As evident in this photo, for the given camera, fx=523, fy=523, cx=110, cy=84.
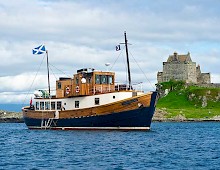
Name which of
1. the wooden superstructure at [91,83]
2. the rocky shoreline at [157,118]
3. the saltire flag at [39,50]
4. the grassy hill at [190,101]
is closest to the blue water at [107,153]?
the wooden superstructure at [91,83]

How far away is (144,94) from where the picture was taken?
6575cm

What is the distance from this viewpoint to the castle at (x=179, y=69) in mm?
186750

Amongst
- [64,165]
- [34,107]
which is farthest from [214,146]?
[34,107]

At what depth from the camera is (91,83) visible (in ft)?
235

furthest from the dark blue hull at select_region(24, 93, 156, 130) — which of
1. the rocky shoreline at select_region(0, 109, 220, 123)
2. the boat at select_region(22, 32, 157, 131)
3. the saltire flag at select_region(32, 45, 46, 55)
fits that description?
the rocky shoreline at select_region(0, 109, 220, 123)

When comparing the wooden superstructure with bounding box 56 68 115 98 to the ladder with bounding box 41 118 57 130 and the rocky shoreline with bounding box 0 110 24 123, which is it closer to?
the ladder with bounding box 41 118 57 130

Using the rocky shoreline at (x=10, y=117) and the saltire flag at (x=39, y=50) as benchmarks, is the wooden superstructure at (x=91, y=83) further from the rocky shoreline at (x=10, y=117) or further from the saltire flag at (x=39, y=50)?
the rocky shoreline at (x=10, y=117)

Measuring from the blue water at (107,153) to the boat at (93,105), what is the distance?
331 cm

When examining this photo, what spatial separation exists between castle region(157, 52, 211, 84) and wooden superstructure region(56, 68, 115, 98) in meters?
115

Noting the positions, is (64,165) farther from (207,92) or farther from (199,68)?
(199,68)

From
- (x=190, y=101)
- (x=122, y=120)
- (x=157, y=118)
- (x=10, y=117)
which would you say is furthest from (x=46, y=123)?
(x=190, y=101)

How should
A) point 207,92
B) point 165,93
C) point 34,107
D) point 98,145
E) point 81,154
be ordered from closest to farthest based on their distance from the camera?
point 81,154
point 98,145
point 34,107
point 207,92
point 165,93

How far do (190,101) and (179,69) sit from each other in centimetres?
3439

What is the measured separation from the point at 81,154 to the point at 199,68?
158 metres
